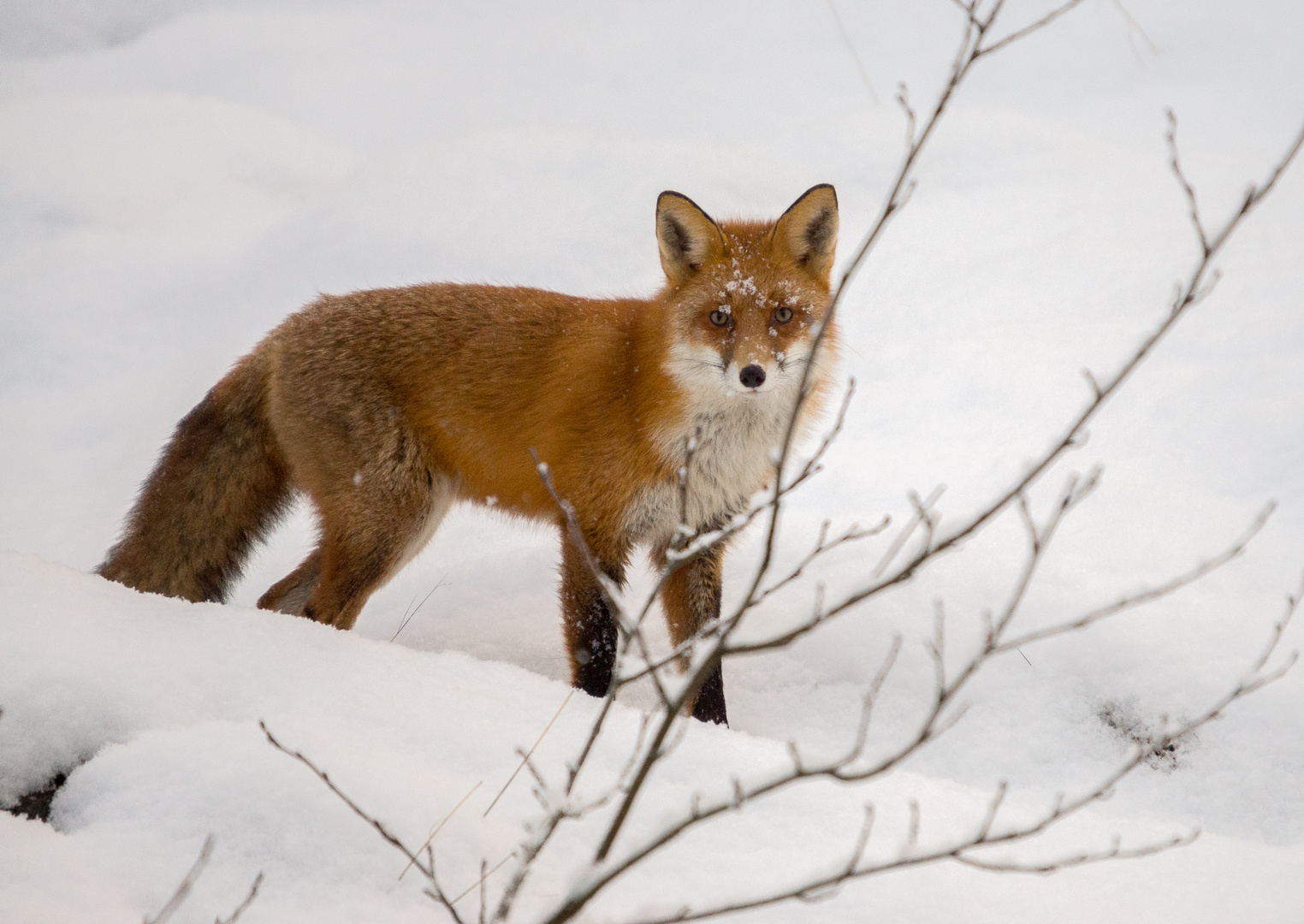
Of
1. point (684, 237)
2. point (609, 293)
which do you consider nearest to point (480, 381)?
point (684, 237)

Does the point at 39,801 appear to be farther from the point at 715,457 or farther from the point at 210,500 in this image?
the point at 715,457

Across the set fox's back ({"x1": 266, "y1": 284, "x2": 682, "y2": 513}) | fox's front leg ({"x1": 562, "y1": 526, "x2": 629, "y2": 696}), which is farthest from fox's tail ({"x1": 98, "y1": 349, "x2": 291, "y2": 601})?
fox's front leg ({"x1": 562, "y1": 526, "x2": 629, "y2": 696})

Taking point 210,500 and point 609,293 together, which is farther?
point 609,293

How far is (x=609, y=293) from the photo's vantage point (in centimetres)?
546

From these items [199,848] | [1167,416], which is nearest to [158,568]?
[199,848]

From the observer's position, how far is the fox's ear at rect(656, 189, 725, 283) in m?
2.75

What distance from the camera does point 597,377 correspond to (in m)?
2.94

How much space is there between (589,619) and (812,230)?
4.57 ft

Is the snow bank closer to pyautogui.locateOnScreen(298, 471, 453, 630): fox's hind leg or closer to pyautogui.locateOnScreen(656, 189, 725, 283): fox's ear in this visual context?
pyautogui.locateOnScreen(298, 471, 453, 630): fox's hind leg

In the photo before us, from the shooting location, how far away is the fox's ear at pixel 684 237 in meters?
2.75

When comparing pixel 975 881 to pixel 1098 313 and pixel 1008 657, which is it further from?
pixel 1098 313

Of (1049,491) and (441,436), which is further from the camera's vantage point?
(1049,491)

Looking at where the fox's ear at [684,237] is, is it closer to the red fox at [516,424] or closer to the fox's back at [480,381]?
the red fox at [516,424]

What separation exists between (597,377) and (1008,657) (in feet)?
5.14
